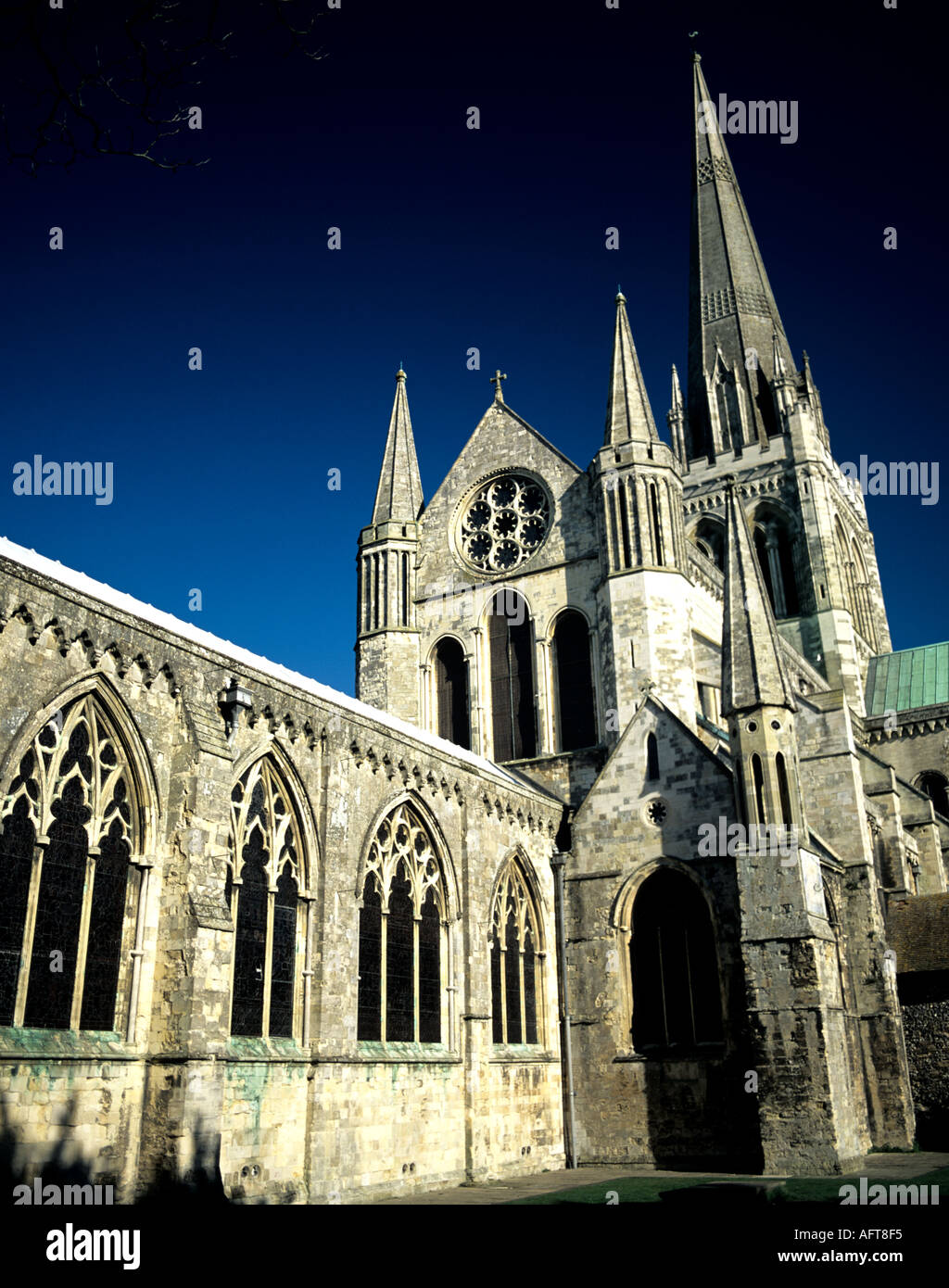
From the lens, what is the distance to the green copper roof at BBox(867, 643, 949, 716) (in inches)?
1890

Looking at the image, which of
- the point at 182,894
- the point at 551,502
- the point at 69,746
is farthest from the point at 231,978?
the point at 551,502

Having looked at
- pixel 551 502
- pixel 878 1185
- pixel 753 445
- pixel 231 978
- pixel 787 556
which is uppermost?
pixel 753 445

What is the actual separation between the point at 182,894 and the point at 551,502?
18927 millimetres

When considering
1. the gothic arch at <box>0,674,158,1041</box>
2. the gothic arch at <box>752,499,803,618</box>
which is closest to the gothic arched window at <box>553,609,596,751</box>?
the gothic arch at <box>0,674,158,1041</box>

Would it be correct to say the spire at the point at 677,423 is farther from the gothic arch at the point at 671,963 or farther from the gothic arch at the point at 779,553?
the gothic arch at the point at 671,963

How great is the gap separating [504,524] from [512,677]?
4.85 m

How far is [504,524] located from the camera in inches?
1275

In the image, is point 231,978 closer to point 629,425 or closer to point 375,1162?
point 375,1162

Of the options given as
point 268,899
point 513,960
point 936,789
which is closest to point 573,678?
point 513,960

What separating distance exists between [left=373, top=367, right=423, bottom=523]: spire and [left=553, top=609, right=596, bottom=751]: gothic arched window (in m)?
6.46

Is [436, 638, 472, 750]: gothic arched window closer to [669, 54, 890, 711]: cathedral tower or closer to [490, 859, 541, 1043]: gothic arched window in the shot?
[490, 859, 541, 1043]: gothic arched window

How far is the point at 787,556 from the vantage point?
52.7 metres

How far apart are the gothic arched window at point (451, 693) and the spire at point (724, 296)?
2986cm
